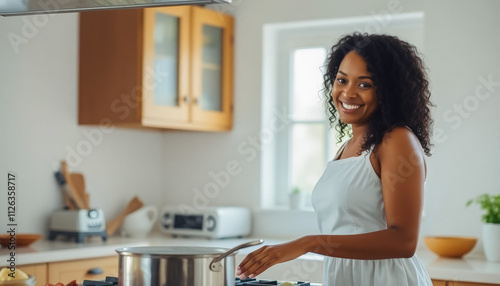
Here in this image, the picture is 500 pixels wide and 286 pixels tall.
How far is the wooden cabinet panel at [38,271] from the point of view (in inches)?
117

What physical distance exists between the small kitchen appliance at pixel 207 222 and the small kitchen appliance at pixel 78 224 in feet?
1.63

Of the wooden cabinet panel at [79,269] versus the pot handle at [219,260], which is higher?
the pot handle at [219,260]

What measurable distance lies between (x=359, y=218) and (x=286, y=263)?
62.1 inches

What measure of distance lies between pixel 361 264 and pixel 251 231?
2332 millimetres

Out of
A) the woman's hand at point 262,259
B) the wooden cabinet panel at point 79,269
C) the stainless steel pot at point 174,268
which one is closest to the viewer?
the stainless steel pot at point 174,268

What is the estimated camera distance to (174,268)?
145cm

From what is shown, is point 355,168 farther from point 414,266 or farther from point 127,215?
point 127,215

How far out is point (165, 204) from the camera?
4.45 m

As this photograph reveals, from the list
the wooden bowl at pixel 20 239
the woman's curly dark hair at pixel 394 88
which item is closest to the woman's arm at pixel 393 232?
the woman's curly dark hair at pixel 394 88

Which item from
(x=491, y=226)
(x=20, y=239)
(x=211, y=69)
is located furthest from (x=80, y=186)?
(x=491, y=226)

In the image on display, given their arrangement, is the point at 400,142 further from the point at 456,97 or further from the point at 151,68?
the point at 151,68

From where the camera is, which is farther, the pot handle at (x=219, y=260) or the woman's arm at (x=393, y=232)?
the woman's arm at (x=393, y=232)

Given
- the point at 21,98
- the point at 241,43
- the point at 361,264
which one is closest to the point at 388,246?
the point at 361,264

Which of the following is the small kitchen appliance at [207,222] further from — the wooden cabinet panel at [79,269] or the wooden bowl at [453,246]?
the wooden bowl at [453,246]
